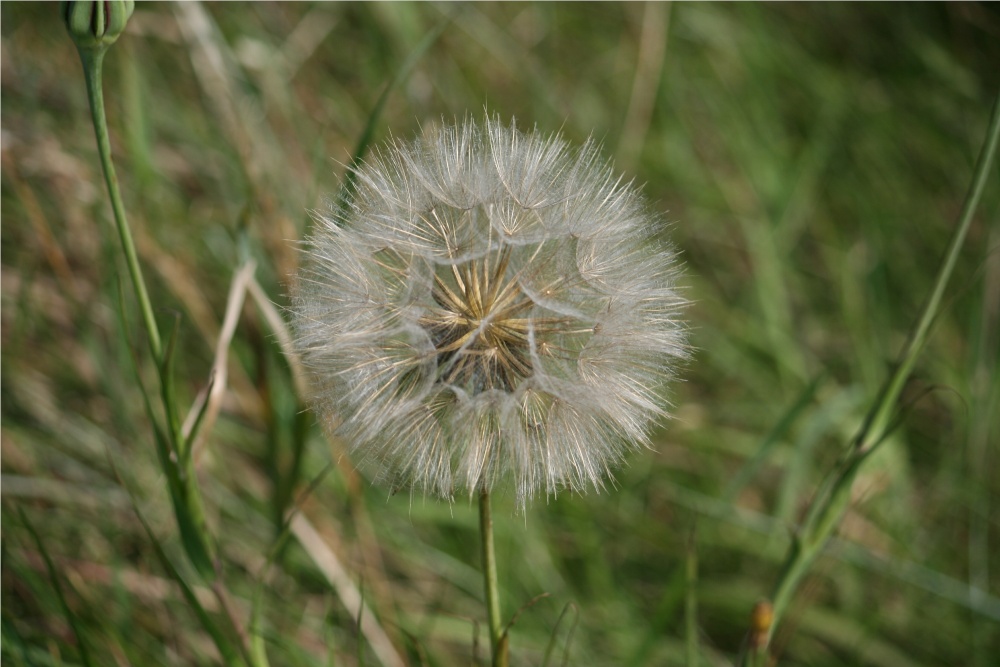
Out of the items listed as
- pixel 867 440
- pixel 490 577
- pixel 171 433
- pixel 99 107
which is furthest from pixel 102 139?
pixel 867 440

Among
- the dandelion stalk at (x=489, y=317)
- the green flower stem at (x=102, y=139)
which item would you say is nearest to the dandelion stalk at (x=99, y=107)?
the green flower stem at (x=102, y=139)

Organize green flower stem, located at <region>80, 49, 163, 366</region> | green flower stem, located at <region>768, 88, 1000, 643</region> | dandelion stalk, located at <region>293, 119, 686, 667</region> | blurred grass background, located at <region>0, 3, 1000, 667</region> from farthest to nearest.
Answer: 1. blurred grass background, located at <region>0, 3, 1000, 667</region>
2. green flower stem, located at <region>768, 88, 1000, 643</region>
3. dandelion stalk, located at <region>293, 119, 686, 667</region>
4. green flower stem, located at <region>80, 49, 163, 366</region>

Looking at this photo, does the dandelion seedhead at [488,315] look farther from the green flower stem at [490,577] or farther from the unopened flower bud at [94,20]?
the unopened flower bud at [94,20]

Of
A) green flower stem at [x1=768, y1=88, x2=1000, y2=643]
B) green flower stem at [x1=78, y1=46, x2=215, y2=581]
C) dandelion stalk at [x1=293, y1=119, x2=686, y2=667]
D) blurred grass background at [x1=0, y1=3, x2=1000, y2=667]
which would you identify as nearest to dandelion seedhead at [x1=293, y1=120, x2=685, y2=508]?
dandelion stalk at [x1=293, y1=119, x2=686, y2=667]

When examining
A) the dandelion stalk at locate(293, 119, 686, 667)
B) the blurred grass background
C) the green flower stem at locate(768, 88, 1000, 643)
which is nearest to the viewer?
the dandelion stalk at locate(293, 119, 686, 667)

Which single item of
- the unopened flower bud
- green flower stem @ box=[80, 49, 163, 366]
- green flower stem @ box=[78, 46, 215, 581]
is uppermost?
the unopened flower bud

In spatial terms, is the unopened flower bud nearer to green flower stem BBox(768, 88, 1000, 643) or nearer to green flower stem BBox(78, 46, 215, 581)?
green flower stem BBox(78, 46, 215, 581)

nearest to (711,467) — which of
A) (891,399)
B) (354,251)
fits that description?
(891,399)
